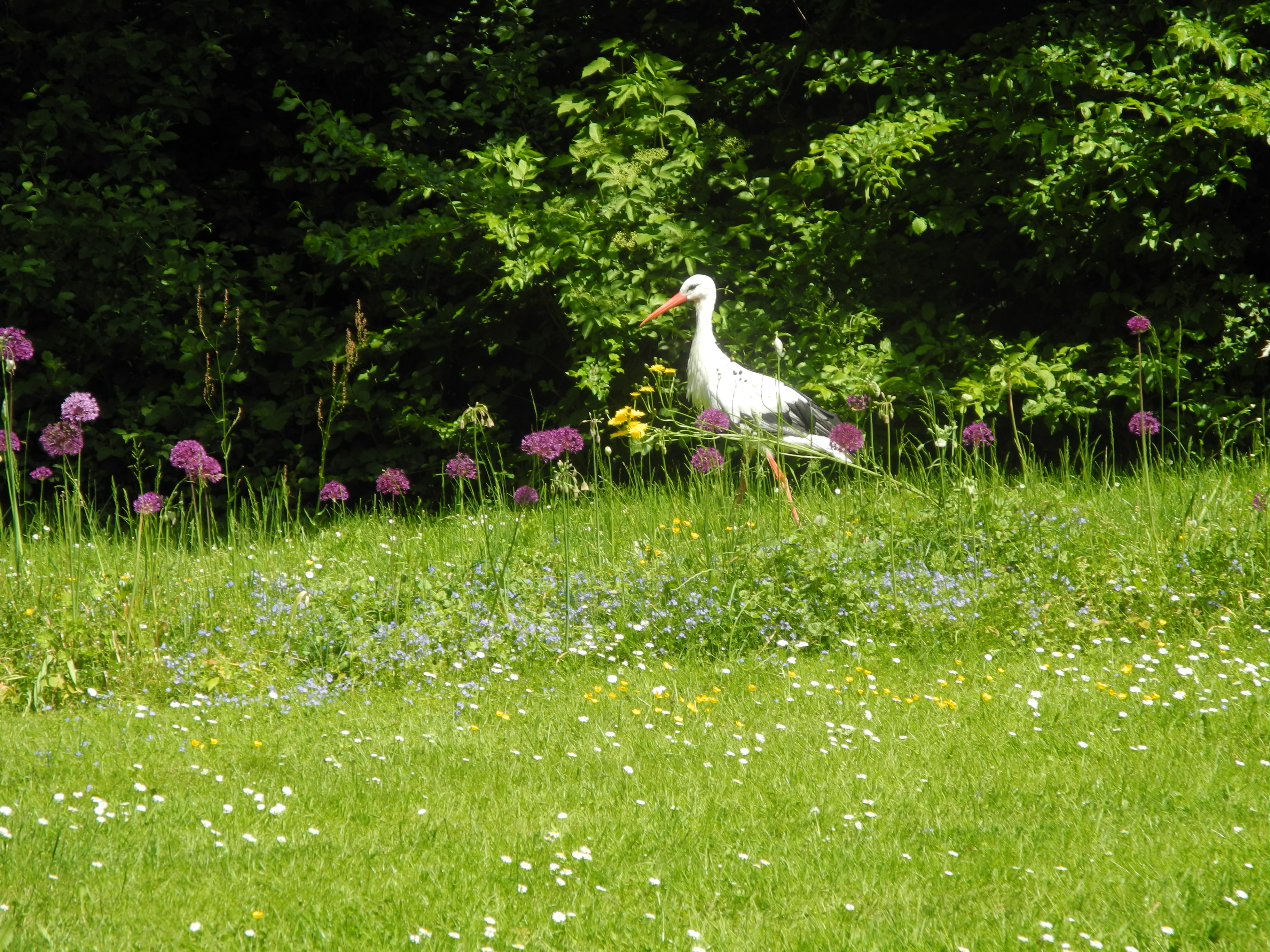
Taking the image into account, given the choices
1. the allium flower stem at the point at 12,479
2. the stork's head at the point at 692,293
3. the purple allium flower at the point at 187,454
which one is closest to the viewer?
the allium flower stem at the point at 12,479

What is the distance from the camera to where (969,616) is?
15.6 ft

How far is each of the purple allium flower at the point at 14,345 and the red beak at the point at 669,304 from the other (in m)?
3.59

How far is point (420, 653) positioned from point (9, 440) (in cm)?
161

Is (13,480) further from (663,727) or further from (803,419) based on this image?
(803,419)

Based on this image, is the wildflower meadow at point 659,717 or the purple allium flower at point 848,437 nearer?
the wildflower meadow at point 659,717

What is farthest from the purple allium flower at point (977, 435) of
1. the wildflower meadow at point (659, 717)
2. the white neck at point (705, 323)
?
the white neck at point (705, 323)

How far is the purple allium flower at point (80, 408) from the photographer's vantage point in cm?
457

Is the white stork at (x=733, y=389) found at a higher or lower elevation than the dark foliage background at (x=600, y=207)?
lower

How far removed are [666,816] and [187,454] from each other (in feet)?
8.64

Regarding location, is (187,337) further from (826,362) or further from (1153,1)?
(1153,1)

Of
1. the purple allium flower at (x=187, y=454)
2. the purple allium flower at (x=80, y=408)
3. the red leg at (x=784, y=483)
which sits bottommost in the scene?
the red leg at (x=784, y=483)

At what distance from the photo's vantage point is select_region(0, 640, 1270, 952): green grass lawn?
8.71 ft

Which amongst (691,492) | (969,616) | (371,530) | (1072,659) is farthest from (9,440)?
(1072,659)

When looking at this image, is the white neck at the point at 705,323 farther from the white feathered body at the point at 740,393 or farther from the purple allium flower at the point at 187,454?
the purple allium flower at the point at 187,454
